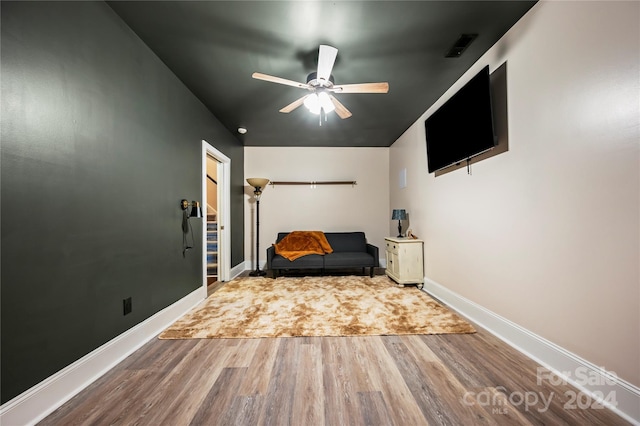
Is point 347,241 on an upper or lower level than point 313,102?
lower

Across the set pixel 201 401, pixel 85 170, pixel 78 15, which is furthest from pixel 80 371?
pixel 78 15

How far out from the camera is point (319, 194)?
512 centimetres

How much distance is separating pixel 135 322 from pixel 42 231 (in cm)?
101

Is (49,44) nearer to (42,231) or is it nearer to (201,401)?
(42,231)

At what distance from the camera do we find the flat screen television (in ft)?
6.72

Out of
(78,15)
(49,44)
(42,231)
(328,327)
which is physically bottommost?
(328,327)

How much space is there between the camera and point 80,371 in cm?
143

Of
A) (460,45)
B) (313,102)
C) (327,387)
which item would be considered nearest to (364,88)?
(313,102)

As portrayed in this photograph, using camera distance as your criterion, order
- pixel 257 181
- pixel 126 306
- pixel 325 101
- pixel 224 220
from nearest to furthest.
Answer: pixel 126 306 → pixel 325 101 → pixel 224 220 → pixel 257 181

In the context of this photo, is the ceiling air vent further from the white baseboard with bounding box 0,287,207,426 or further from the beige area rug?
the white baseboard with bounding box 0,287,207,426

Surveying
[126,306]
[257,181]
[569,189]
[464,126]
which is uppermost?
[464,126]

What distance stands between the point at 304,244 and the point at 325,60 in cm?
310

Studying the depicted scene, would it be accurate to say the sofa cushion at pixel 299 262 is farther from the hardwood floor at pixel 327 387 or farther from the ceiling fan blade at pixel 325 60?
the ceiling fan blade at pixel 325 60

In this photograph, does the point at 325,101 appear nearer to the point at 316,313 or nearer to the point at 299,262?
Result: the point at 316,313
